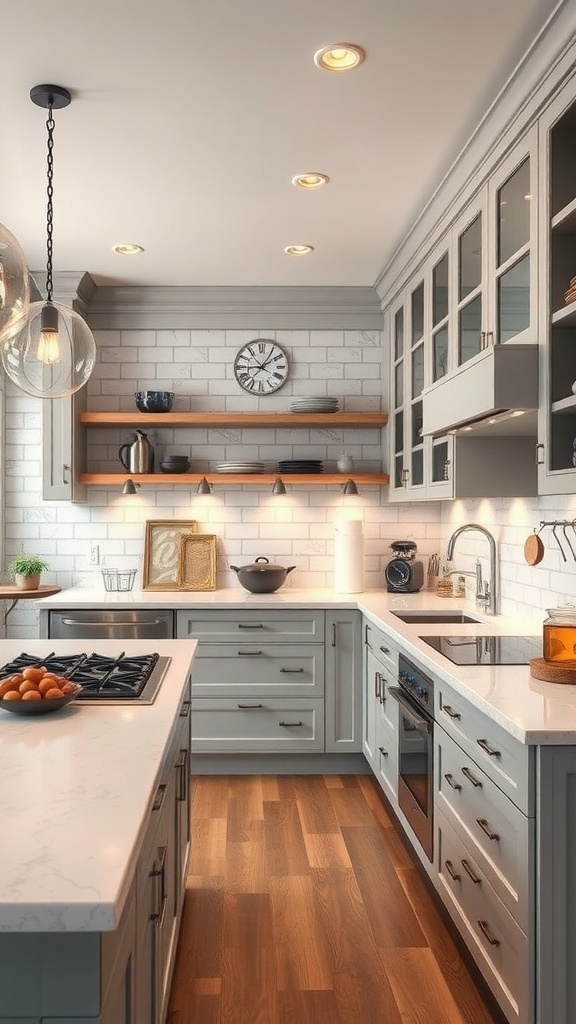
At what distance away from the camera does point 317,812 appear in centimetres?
388

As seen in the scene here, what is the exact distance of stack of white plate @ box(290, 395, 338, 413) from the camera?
4762 millimetres

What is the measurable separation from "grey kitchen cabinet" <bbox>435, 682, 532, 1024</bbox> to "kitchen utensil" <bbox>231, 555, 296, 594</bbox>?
6.40 feet

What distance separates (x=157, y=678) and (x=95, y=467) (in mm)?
2864

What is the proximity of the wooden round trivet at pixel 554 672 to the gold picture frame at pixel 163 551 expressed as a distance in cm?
282

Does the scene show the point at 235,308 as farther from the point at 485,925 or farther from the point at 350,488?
the point at 485,925

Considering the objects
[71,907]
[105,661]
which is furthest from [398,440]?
A: [71,907]

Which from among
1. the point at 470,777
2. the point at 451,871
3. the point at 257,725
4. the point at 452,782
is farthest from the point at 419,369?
the point at 451,871

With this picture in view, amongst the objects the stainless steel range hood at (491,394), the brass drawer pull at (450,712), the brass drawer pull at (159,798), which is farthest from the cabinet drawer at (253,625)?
the brass drawer pull at (159,798)

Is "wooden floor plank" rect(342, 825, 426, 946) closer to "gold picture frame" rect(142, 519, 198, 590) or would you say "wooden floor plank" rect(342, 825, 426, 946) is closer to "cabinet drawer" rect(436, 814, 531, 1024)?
"cabinet drawer" rect(436, 814, 531, 1024)

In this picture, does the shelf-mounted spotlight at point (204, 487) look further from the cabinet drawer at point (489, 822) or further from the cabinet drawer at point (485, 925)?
the cabinet drawer at point (485, 925)

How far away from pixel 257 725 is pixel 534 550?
6.35ft

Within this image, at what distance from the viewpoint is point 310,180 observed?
10.9ft

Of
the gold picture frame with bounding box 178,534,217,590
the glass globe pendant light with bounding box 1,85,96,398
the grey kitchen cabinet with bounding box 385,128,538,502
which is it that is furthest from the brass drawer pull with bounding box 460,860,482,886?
the gold picture frame with bounding box 178,534,217,590

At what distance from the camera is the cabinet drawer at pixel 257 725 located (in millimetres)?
4352
